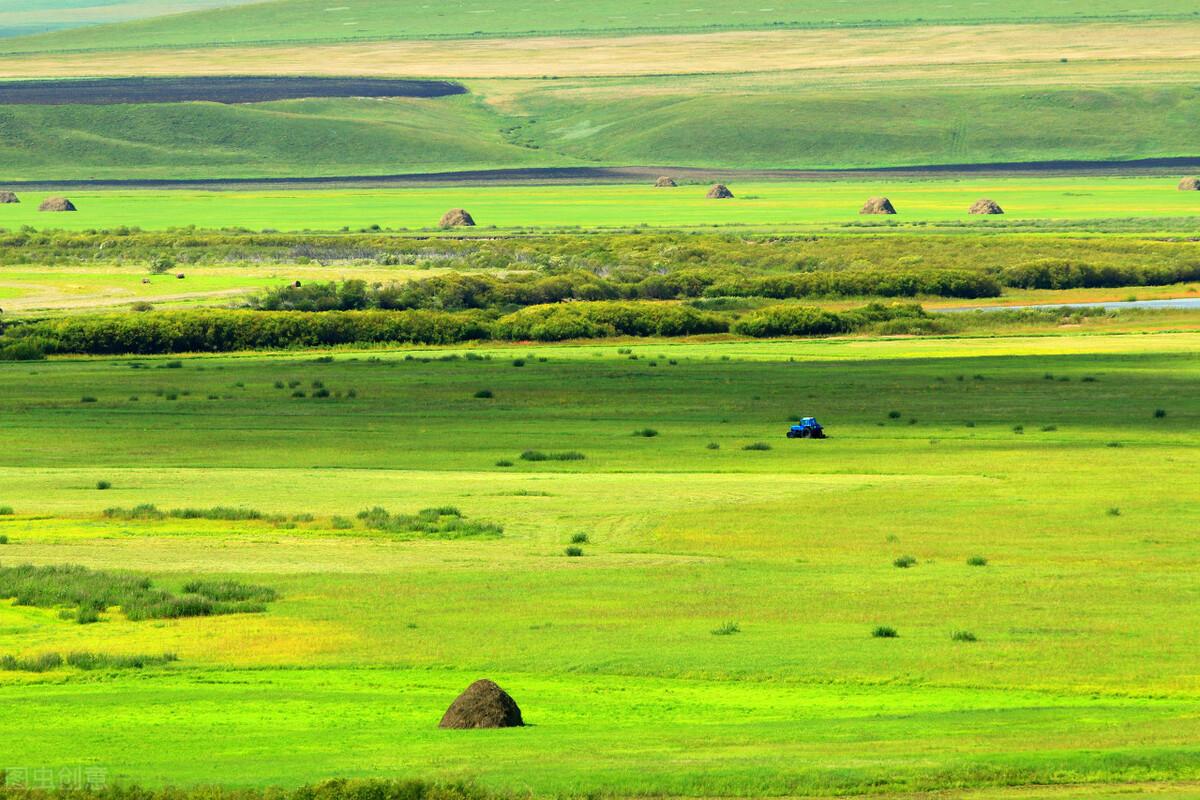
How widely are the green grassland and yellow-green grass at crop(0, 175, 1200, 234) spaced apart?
291 ft

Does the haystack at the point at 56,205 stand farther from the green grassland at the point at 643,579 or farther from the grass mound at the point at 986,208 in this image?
the green grassland at the point at 643,579

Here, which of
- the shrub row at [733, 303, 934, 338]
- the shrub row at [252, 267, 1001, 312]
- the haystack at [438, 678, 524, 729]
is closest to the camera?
the haystack at [438, 678, 524, 729]

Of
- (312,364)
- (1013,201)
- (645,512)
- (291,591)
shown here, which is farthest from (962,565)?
(1013,201)

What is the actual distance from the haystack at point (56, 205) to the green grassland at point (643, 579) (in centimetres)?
10850

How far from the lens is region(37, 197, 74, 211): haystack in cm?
→ 17588

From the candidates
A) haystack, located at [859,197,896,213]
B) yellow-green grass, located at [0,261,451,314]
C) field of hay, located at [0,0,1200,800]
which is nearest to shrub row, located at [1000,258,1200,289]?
yellow-green grass, located at [0,261,451,314]

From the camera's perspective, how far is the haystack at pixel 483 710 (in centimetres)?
2372

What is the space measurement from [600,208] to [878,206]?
2742 cm

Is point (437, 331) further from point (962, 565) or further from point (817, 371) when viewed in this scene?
point (962, 565)

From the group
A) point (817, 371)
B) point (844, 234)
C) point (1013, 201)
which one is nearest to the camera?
point (817, 371)

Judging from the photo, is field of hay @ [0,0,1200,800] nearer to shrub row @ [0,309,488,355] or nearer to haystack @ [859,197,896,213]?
shrub row @ [0,309,488,355]

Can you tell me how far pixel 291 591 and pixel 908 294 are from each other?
80841mm

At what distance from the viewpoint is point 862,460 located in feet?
174

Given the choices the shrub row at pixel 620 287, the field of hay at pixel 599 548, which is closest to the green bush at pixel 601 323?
the field of hay at pixel 599 548
